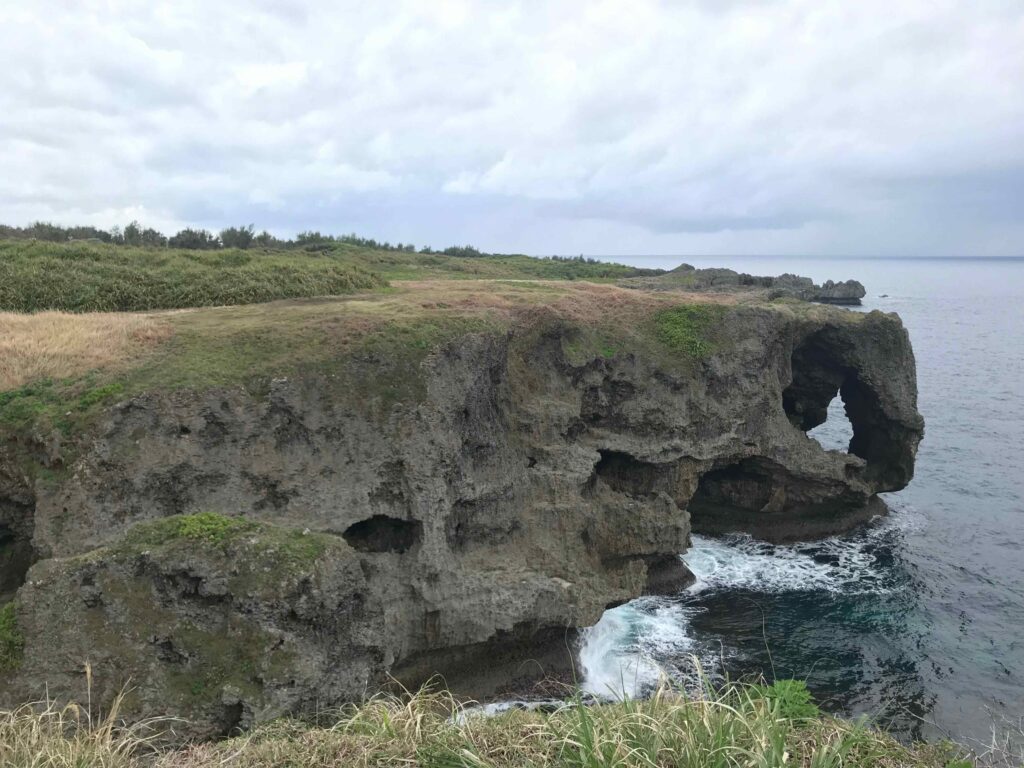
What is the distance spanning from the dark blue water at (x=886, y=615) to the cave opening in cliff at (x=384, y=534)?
24.7 ft

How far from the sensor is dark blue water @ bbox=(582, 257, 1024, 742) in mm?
22844

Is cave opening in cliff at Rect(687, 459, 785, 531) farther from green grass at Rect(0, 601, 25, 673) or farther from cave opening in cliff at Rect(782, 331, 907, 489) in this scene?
green grass at Rect(0, 601, 25, 673)

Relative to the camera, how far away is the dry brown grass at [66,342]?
821 inches

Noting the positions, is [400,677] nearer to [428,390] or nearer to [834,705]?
[428,390]

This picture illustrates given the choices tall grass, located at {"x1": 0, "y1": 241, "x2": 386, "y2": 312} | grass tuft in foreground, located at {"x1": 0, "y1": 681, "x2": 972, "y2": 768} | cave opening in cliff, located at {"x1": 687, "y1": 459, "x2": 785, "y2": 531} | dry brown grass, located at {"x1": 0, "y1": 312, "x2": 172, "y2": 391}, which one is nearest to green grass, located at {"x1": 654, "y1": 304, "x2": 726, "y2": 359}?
cave opening in cliff, located at {"x1": 687, "y1": 459, "x2": 785, "y2": 531}

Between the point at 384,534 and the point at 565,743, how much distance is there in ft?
54.0

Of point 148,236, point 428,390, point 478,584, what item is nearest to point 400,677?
point 478,584

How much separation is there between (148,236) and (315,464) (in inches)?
1832

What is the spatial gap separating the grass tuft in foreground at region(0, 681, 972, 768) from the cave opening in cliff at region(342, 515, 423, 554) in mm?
13548

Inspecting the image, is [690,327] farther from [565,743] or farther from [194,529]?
[565,743]

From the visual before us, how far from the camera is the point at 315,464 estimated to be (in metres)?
21.2

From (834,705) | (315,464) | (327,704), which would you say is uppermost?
(315,464)

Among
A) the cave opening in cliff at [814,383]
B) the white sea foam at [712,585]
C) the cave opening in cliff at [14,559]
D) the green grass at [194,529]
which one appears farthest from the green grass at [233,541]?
the cave opening in cliff at [814,383]

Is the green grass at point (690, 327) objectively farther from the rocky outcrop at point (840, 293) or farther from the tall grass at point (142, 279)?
the rocky outcrop at point (840, 293)
